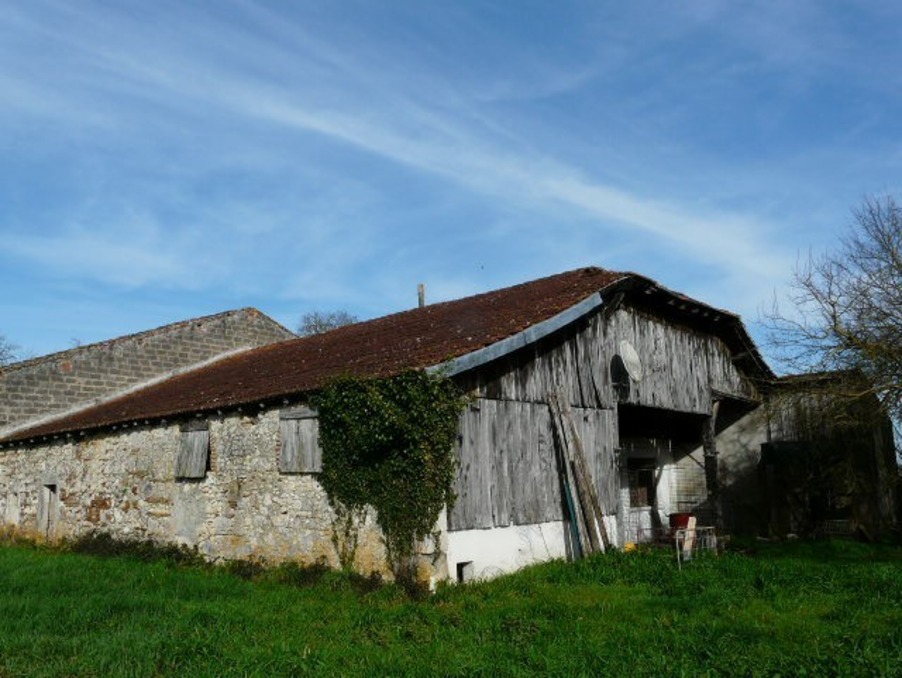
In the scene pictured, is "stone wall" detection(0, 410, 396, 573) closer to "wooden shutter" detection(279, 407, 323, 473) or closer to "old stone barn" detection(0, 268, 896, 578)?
"old stone barn" detection(0, 268, 896, 578)

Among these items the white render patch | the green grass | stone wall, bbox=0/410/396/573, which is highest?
stone wall, bbox=0/410/396/573

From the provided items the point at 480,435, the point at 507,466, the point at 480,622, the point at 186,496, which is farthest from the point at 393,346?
the point at 480,622

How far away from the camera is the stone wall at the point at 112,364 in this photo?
19812mm

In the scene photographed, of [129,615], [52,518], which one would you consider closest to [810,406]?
[129,615]

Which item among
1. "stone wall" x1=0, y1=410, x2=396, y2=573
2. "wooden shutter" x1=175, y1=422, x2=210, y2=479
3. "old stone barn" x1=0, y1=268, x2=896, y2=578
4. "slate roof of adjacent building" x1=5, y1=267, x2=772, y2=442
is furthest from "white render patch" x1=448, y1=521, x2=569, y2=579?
"wooden shutter" x1=175, y1=422, x2=210, y2=479

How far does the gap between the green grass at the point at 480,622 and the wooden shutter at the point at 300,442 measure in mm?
1516

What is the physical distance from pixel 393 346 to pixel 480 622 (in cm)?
607

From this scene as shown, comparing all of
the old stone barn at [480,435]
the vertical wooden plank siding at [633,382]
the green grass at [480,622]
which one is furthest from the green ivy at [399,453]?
the vertical wooden plank siding at [633,382]

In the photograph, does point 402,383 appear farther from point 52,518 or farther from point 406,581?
point 52,518

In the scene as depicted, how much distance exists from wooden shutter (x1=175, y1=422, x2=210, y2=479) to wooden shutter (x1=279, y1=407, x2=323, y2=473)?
216 cm

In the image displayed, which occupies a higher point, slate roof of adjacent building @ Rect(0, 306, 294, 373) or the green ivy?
slate roof of adjacent building @ Rect(0, 306, 294, 373)

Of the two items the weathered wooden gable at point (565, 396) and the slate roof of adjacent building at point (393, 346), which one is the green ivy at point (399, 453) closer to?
the slate roof of adjacent building at point (393, 346)

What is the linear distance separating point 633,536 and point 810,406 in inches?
175

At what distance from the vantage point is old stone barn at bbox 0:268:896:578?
37.6ft
